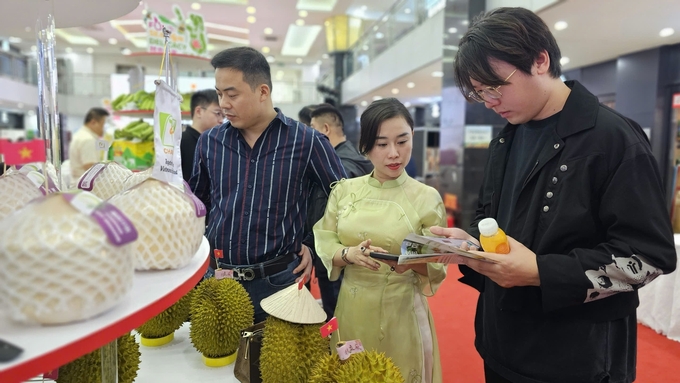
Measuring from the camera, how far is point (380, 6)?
1288cm

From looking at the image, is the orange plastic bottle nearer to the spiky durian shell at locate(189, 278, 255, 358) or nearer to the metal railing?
the spiky durian shell at locate(189, 278, 255, 358)

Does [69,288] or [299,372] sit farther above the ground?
[69,288]

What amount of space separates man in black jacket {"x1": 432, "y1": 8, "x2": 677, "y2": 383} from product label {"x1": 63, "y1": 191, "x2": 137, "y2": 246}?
763 mm

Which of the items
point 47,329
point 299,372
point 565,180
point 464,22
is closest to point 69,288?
point 47,329

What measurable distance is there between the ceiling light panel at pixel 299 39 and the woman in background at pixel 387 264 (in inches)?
550

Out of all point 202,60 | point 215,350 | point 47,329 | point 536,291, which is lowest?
point 215,350

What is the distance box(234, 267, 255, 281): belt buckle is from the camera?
1.71 meters

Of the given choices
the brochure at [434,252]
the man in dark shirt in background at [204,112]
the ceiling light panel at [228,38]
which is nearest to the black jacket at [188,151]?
the man in dark shirt in background at [204,112]

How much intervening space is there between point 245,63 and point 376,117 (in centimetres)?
57

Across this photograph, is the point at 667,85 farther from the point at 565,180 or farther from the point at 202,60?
the point at 565,180

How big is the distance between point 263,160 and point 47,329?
4.26ft

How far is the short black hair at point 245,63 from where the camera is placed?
1.78m

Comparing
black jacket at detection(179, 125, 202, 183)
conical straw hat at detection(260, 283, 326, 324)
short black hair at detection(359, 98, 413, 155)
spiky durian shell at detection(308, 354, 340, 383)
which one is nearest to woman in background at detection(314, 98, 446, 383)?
short black hair at detection(359, 98, 413, 155)

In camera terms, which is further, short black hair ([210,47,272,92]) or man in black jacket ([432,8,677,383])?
short black hair ([210,47,272,92])
